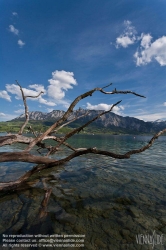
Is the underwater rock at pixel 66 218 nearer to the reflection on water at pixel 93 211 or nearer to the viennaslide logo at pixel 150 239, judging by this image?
the reflection on water at pixel 93 211

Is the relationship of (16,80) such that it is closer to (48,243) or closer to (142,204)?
(48,243)

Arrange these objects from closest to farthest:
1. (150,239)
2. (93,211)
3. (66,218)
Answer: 1. (150,239)
2. (66,218)
3. (93,211)

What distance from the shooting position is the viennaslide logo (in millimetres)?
6325

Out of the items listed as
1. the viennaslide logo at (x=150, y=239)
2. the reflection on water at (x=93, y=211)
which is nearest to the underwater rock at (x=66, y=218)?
the reflection on water at (x=93, y=211)

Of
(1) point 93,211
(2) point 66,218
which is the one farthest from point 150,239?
(2) point 66,218

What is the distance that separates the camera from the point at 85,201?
9.81 metres

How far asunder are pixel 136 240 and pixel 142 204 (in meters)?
3.47

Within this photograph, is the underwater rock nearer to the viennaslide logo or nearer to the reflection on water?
the reflection on water

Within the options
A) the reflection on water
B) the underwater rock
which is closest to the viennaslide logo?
the reflection on water

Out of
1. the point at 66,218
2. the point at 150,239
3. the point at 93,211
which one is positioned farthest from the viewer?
the point at 93,211

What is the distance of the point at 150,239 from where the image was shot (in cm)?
653

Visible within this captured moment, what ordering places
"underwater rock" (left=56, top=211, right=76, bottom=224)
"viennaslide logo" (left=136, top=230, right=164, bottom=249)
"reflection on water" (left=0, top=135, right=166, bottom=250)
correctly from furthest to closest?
"underwater rock" (left=56, top=211, right=76, bottom=224)
"reflection on water" (left=0, top=135, right=166, bottom=250)
"viennaslide logo" (left=136, top=230, right=164, bottom=249)

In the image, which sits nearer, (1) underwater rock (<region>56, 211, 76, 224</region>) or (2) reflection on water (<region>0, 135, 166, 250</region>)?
(2) reflection on water (<region>0, 135, 166, 250</region>)

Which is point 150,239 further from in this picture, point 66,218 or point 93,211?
point 66,218
